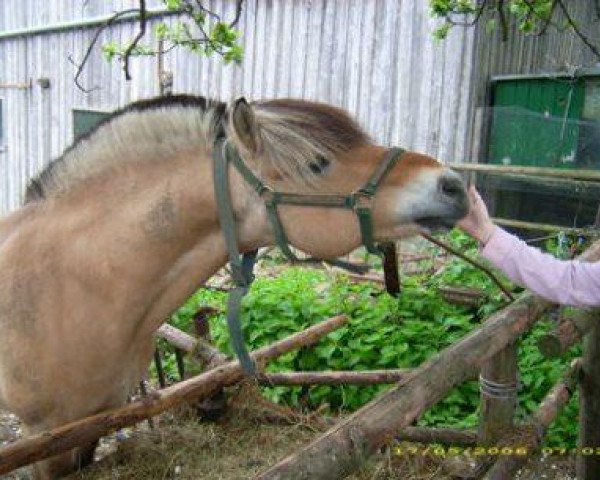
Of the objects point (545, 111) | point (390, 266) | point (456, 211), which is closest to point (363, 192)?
point (456, 211)

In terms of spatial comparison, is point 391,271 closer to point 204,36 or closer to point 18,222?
point 18,222

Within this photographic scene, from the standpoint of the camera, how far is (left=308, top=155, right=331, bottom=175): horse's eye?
184 cm

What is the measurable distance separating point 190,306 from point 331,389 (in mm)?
1574

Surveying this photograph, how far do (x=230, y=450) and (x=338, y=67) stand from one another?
581cm

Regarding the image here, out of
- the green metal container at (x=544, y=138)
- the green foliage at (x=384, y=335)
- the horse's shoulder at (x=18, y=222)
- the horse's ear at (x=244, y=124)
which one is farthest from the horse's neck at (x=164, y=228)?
the green metal container at (x=544, y=138)

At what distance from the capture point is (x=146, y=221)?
1.95 meters

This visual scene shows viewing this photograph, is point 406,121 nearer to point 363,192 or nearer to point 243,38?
point 243,38

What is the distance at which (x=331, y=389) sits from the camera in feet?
14.4

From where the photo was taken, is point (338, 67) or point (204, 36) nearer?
point (204, 36)

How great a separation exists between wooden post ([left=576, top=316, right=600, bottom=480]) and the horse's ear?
178 cm

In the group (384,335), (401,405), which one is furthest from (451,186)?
(384,335)

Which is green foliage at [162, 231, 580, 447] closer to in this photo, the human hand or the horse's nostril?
the human hand

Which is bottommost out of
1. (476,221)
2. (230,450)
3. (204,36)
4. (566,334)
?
(230,450)

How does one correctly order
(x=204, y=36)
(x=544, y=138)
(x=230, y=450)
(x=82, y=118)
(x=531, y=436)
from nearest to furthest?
(x=531, y=436) < (x=230, y=450) < (x=204, y=36) < (x=544, y=138) < (x=82, y=118)
